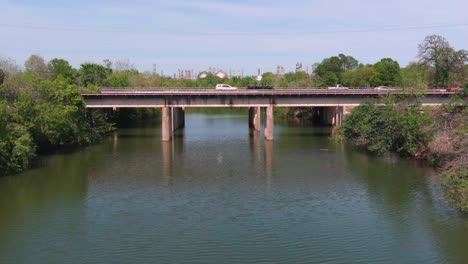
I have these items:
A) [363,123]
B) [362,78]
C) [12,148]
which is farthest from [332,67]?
[12,148]

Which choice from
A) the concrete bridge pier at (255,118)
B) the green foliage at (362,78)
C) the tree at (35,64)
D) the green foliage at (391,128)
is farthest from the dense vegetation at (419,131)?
the tree at (35,64)

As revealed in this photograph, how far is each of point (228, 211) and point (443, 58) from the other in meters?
62.3

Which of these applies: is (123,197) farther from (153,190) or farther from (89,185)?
(89,185)

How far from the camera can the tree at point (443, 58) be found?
79.8 m

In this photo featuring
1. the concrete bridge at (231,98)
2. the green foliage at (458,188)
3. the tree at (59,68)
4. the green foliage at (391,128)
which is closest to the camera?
the green foliage at (458,188)

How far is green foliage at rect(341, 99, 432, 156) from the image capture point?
47438 mm

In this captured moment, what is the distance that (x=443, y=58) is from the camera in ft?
265

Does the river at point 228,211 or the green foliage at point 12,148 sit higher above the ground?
the green foliage at point 12,148

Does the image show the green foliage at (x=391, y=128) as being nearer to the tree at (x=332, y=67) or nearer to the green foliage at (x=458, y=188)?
the green foliage at (x=458, y=188)

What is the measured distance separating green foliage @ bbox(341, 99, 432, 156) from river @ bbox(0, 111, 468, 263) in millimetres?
2174

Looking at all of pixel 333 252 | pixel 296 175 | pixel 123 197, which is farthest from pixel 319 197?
pixel 123 197

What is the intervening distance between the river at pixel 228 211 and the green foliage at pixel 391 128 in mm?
2174

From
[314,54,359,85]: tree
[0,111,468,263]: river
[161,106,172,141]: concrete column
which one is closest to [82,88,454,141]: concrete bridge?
[161,106,172,141]: concrete column

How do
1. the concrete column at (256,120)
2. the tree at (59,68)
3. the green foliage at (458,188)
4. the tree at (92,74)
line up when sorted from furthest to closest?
1. the tree at (92,74)
2. the tree at (59,68)
3. the concrete column at (256,120)
4. the green foliage at (458,188)
